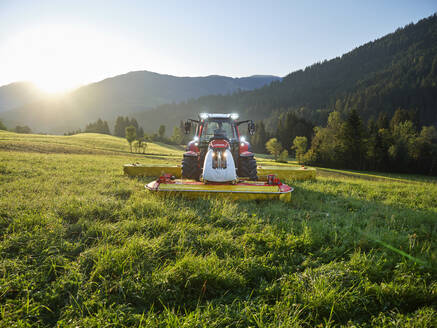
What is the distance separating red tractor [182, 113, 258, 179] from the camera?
207 inches

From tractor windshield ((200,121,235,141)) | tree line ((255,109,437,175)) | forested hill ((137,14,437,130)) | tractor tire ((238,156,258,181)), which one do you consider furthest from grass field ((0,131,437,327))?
forested hill ((137,14,437,130))

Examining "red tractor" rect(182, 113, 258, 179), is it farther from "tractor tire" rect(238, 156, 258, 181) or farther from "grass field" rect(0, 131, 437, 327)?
"grass field" rect(0, 131, 437, 327)

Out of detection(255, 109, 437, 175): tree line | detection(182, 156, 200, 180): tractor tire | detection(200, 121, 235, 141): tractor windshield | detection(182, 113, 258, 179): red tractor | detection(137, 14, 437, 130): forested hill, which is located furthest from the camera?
detection(137, 14, 437, 130): forested hill

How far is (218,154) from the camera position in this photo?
5328 mm

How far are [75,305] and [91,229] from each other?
135cm

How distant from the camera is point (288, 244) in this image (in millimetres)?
2863

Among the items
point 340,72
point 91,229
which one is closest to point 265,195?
point 91,229

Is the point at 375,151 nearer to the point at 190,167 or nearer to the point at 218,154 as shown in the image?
the point at 190,167

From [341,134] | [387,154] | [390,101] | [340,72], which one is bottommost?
[387,154]

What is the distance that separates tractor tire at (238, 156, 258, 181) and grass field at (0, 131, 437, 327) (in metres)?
2.67

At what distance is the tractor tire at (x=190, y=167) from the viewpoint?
21.6ft

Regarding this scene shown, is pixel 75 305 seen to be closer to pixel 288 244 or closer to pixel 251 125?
pixel 288 244

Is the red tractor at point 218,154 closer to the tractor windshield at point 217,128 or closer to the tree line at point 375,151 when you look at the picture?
the tractor windshield at point 217,128

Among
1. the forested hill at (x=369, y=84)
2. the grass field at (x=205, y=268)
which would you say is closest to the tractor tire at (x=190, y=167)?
the grass field at (x=205, y=268)
